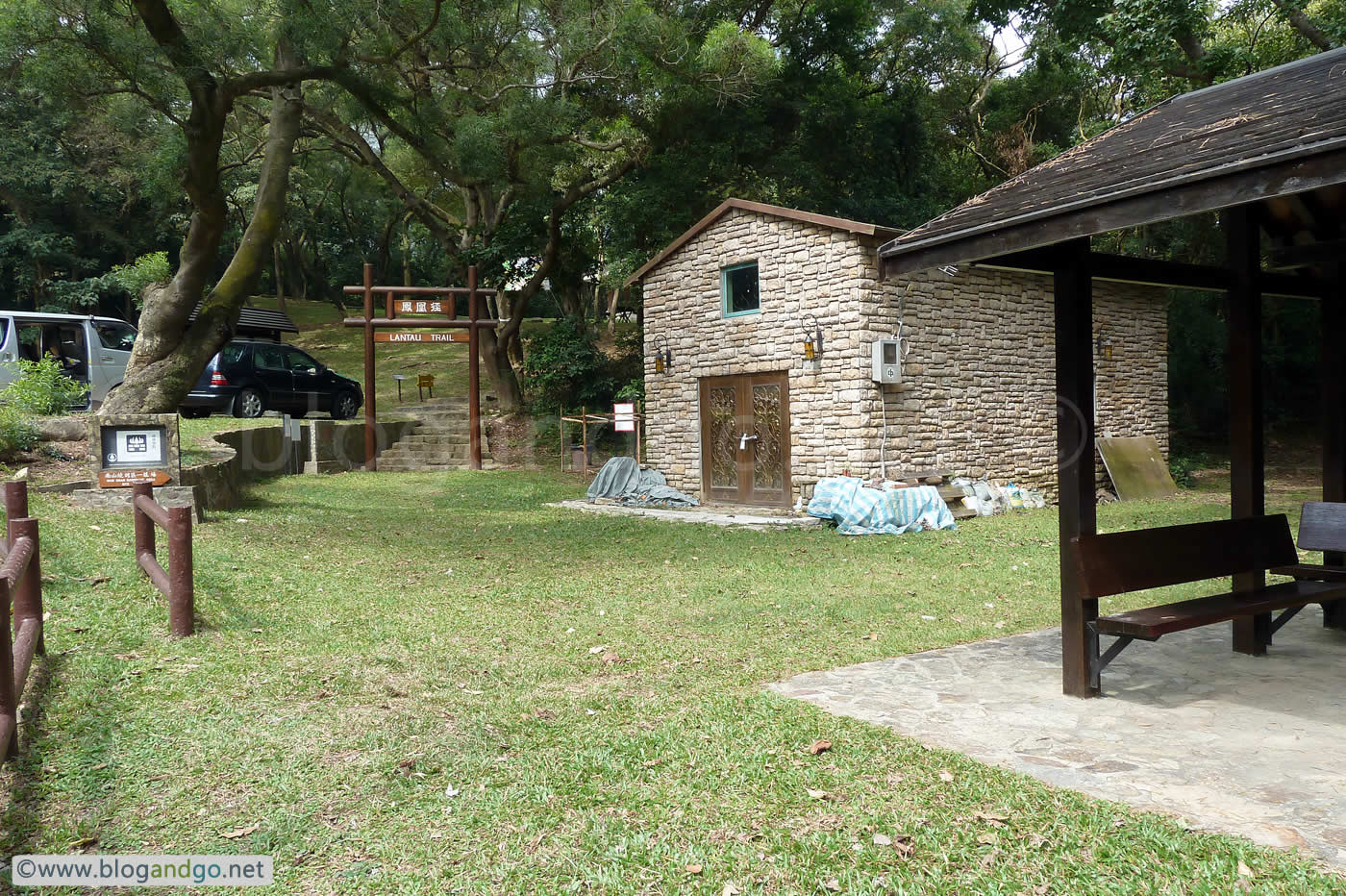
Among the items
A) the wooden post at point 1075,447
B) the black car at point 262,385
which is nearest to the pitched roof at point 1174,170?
the wooden post at point 1075,447

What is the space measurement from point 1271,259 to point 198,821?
261 inches

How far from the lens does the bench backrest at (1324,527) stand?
5.31 meters

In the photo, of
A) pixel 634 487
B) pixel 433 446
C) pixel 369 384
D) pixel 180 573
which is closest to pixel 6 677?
pixel 180 573

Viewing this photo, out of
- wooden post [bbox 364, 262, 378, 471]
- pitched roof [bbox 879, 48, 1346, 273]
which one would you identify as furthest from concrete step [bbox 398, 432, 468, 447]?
pitched roof [bbox 879, 48, 1346, 273]

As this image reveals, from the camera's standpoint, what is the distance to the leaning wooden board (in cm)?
1564

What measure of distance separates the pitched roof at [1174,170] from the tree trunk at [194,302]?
9.16 m

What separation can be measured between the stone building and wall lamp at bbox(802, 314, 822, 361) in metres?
0.03

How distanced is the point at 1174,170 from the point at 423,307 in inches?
649

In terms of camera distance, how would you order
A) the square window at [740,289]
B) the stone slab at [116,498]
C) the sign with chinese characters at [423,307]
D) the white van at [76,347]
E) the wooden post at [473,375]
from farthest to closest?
the sign with chinese characters at [423,307]
the wooden post at [473,375]
the white van at [76,347]
the square window at [740,289]
the stone slab at [116,498]

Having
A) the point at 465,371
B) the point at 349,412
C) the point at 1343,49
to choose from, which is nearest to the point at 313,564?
the point at 1343,49

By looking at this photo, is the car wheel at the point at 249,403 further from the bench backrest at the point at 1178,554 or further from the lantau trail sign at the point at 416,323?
the bench backrest at the point at 1178,554

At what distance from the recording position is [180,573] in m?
5.46

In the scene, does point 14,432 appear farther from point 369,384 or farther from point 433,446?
point 433,446

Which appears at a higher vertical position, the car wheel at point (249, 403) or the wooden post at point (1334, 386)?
the car wheel at point (249, 403)
